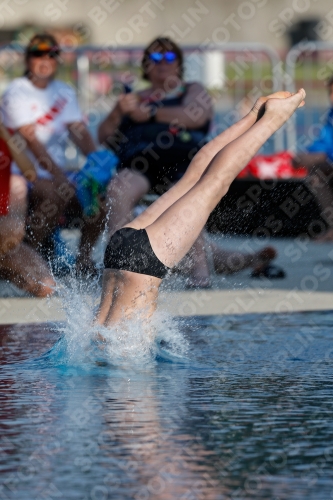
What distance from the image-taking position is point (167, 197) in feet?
17.1

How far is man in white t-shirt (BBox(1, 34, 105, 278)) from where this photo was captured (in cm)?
861

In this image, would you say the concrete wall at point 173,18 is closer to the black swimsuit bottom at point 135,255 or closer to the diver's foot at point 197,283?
the diver's foot at point 197,283

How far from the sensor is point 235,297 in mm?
7691

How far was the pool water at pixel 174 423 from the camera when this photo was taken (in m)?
3.00

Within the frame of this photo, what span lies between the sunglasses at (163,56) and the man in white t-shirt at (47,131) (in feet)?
2.55

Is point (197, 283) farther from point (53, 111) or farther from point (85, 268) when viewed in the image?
point (53, 111)

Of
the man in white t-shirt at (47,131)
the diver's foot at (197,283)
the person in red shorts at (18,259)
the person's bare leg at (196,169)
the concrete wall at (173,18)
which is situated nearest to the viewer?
the person's bare leg at (196,169)

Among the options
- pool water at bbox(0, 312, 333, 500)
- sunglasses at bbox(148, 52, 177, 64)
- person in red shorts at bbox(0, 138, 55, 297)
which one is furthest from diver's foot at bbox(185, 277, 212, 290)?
pool water at bbox(0, 312, 333, 500)

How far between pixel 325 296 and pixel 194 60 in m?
4.89

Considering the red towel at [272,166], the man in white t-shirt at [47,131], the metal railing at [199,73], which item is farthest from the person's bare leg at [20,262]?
the metal railing at [199,73]

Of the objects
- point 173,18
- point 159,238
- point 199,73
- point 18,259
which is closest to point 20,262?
point 18,259

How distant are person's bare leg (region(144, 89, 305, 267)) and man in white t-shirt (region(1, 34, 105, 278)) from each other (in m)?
3.50

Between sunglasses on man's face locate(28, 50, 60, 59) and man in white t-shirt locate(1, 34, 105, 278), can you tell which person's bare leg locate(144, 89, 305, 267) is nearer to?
man in white t-shirt locate(1, 34, 105, 278)

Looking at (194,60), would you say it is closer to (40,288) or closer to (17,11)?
(40,288)
